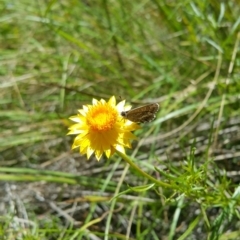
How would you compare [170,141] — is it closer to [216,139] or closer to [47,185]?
[216,139]

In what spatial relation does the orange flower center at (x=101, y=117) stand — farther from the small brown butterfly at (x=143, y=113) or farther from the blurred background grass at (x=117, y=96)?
the blurred background grass at (x=117, y=96)

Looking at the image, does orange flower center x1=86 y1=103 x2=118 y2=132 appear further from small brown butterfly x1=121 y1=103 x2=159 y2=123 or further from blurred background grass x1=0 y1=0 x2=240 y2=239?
blurred background grass x1=0 y1=0 x2=240 y2=239

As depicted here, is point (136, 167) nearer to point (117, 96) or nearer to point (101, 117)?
point (101, 117)

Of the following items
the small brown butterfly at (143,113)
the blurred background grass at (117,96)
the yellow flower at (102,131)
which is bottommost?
the blurred background grass at (117,96)

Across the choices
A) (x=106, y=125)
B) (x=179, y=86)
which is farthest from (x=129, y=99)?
(x=106, y=125)

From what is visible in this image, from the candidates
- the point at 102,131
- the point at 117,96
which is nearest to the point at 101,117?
the point at 102,131

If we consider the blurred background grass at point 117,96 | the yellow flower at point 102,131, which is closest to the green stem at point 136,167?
the yellow flower at point 102,131

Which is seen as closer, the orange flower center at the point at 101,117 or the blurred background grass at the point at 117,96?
the orange flower center at the point at 101,117
